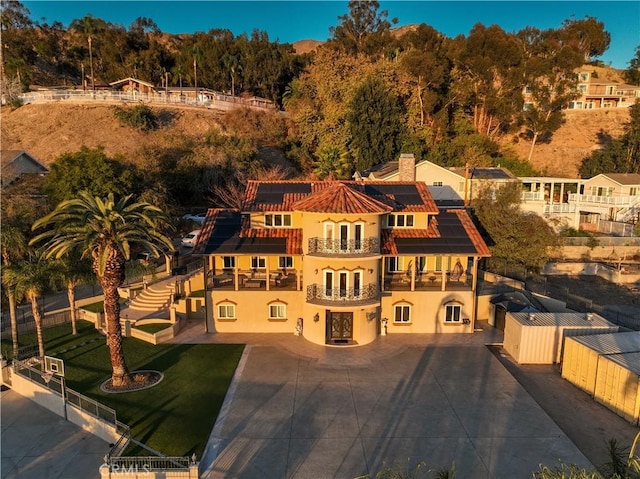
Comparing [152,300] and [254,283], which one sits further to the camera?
[152,300]

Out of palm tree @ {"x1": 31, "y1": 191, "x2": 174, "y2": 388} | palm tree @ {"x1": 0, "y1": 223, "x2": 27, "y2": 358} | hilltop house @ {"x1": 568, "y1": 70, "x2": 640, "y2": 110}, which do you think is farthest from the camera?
hilltop house @ {"x1": 568, "y1": 70, "x2": 640, "y2": 110}

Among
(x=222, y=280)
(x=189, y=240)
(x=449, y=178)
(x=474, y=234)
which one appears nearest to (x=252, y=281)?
(x=222, y=280)

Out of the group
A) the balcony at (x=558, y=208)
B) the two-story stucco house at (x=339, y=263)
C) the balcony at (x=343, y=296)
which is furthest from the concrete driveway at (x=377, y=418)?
the balcony at (x=558, y=208)

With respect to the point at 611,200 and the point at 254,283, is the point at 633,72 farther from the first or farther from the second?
the point at 254,283

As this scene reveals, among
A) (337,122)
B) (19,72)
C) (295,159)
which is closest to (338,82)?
(337,122)

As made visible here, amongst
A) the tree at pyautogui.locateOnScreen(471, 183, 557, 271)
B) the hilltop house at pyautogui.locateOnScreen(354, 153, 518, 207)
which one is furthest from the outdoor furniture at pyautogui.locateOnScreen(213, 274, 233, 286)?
the hilltop house at pyautogui.locateOnScreen(354, 153, 518, 207)

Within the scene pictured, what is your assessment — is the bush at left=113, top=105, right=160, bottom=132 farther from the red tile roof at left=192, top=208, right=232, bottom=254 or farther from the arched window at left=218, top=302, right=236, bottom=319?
the arched window at left=218, top=302, right=236, bottom=319
